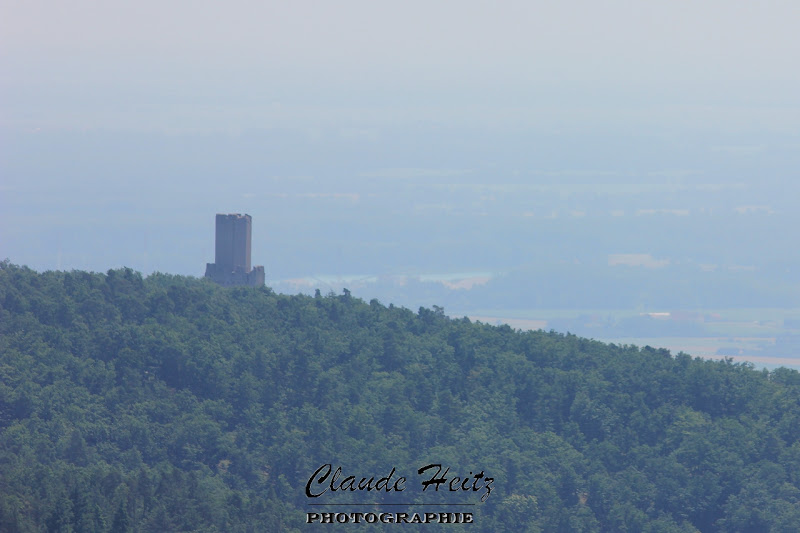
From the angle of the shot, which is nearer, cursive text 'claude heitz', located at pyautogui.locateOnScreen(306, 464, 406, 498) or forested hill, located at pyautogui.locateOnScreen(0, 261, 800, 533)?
forested hill, located at pyautogui.locateOnScreen(0, 261, 800, 533)

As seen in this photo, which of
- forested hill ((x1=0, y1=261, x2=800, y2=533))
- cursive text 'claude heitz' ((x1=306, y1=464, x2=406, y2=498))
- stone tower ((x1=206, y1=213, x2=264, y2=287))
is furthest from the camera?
stone tower ((x1=206, y1=213, x2=264, y2=287))

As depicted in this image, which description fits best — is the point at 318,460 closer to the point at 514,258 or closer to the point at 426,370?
the point at 426,370

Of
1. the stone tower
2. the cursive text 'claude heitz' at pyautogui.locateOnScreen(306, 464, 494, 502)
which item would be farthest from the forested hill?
the stone tower

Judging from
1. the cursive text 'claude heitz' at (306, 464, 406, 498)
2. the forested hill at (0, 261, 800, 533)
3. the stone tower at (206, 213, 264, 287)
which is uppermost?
the stone tower at (206, 213, 264, 287)

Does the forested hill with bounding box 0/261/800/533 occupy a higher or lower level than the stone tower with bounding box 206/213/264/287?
lower

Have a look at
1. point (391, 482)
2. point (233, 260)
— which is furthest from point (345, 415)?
point (233, 260)

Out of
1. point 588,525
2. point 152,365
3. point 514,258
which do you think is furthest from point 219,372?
point 514,258

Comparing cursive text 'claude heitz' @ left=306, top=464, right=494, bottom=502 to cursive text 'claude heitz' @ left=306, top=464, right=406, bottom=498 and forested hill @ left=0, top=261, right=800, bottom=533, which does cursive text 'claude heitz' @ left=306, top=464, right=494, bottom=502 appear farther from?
forested hill @ left=0, top=261, right=800, bottom=533
